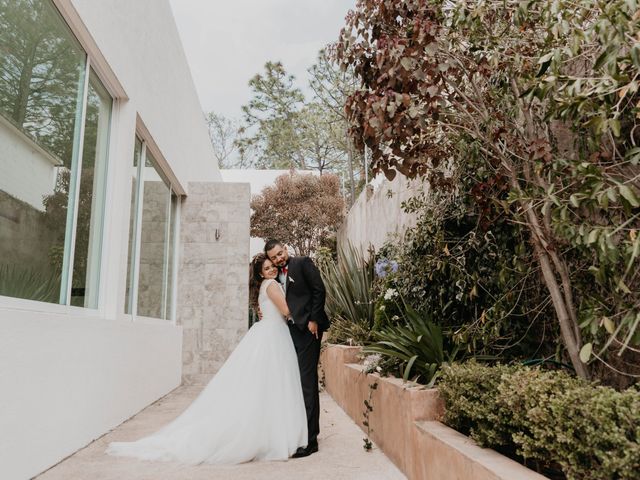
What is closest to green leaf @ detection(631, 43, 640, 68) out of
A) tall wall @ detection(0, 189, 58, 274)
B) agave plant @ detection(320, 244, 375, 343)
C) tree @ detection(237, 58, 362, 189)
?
tall wall @ detection(0, 189, 58, 274)

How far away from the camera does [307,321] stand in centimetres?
392

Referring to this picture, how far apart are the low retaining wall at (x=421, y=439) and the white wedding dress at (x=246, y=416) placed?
628mm

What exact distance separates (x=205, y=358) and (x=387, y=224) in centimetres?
423

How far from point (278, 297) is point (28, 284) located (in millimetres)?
1755

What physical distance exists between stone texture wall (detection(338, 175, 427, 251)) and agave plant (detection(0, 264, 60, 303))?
274 cm

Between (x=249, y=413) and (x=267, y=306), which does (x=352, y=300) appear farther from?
(x=249, y=413)

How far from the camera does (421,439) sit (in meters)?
2.65

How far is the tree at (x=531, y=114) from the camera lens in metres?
2.14

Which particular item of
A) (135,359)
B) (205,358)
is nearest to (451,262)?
(135,359)

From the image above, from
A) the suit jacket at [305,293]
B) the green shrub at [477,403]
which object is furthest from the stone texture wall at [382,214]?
the green shrub at [477,403]

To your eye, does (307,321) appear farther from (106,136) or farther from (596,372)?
(106,136)

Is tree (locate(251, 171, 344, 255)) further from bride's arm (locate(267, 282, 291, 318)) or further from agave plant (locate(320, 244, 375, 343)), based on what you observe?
bride's arm (locate(267, 282, 291, 318))

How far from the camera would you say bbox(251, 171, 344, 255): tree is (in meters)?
15.0

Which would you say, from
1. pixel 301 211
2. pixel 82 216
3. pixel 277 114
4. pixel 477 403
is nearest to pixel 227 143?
pixel 277 114
